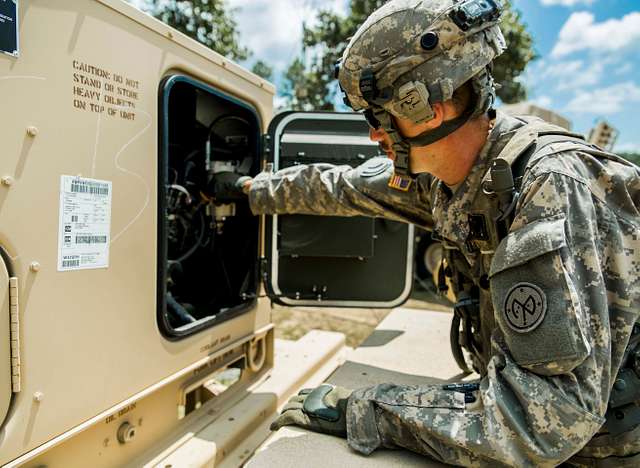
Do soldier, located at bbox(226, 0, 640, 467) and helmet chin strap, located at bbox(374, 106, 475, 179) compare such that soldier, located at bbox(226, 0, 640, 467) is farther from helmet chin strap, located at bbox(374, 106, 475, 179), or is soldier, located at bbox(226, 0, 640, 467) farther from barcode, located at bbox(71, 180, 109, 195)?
barcode, located at bbox(71, 180, 109, 195)

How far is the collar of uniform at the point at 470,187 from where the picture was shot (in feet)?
5.03

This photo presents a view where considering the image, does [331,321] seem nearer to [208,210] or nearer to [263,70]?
[208,210]

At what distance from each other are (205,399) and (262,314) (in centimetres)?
51

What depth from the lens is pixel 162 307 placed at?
1773mm

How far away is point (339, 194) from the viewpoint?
2117mm

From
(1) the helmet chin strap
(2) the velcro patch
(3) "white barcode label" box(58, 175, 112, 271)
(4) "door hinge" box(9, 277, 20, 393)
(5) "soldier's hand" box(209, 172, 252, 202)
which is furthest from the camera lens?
(5) "soldier's hand" box(209, 172, 252, 202)

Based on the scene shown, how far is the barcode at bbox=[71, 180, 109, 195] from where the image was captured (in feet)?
4.51

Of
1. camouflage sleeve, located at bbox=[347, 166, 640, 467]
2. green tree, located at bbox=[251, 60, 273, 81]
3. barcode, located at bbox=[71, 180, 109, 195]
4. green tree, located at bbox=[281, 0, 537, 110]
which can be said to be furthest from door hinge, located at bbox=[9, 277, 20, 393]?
green tree, located at bbox=[251, 60, 273, 81]

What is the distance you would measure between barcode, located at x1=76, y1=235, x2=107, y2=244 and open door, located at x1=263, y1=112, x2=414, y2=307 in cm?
98

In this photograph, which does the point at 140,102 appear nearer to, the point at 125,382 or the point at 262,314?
the point at 125,382

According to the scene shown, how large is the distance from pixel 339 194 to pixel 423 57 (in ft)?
2.64

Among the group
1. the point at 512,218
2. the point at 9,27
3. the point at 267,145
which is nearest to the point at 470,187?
the point at 512,218

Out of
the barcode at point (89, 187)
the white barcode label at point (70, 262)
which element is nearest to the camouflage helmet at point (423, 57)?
the barcode at point (89, 187)

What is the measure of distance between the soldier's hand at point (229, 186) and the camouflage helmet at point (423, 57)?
0.91 meters
